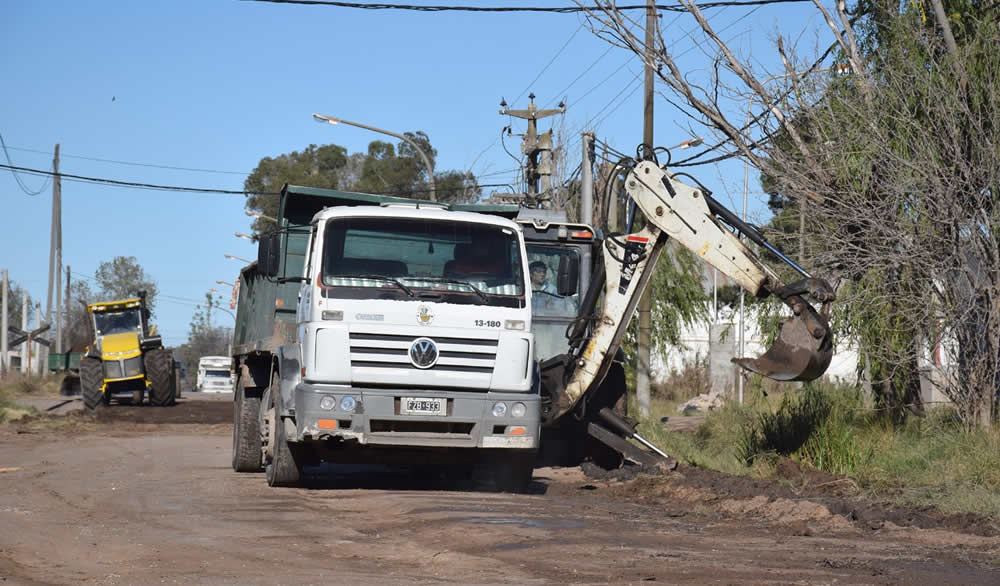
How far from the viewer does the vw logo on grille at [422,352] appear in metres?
11.6

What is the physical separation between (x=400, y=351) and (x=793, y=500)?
12.7ft

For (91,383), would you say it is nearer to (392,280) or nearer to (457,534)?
(392,280)

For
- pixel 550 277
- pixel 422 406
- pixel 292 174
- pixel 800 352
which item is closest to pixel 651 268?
pixel 550 277

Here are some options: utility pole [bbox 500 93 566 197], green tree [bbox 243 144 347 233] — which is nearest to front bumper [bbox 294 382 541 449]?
utility pole [bbox 500 93 566 197]

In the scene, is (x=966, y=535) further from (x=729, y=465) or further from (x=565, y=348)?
(x=565, y=348)

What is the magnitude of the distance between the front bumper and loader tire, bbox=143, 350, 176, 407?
2398 cm

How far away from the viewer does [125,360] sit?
3400 centimetres

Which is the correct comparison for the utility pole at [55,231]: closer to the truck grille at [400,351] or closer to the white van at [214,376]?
the white van at [214,376]

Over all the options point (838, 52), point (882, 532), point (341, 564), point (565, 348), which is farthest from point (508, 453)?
point (838, 52)

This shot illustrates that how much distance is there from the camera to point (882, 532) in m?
9.50

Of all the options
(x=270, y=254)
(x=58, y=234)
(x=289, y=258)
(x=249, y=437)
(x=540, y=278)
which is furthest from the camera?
(x=58, y=234)

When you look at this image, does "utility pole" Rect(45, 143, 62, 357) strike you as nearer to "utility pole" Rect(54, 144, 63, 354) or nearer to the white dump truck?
"utility pole" Rect(54, 144, 63, 354)

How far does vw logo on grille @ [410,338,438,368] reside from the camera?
38.1 feet

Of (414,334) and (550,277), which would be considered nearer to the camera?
(414,334)
